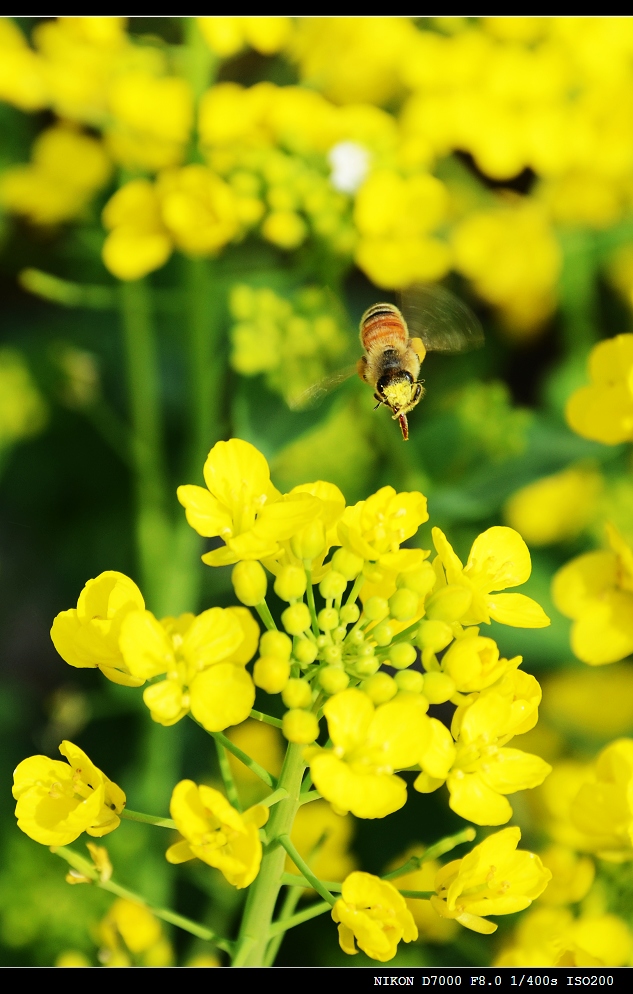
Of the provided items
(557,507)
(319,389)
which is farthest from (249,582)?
(557,507)

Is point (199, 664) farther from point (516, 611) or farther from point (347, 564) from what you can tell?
point (516, 611)

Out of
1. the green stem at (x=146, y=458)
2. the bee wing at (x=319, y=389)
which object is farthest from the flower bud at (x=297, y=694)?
the green stem at (x=146, y=458)

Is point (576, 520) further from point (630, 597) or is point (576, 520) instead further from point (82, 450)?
point (82, 450)

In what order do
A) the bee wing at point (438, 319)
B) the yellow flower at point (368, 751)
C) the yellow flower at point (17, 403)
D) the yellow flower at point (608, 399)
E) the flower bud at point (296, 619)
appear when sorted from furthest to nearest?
the yellow flower at point (17, 403) → the bee wing at point (438, 319) → the yellow flower at point (608, 399) → the flower bud at point (296, 619) → the yellow flower at point (368, 751)

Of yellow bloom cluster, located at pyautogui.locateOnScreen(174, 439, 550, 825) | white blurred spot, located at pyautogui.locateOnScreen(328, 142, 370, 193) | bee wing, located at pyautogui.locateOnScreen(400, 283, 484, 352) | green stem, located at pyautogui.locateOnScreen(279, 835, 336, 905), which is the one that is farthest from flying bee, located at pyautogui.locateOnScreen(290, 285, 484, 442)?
green stem, located at pyautogui.locateOnScreen(279, 835, 336, 905)

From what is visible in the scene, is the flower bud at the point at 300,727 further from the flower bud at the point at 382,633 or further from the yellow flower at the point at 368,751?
the flower bud at the point at 382,633
